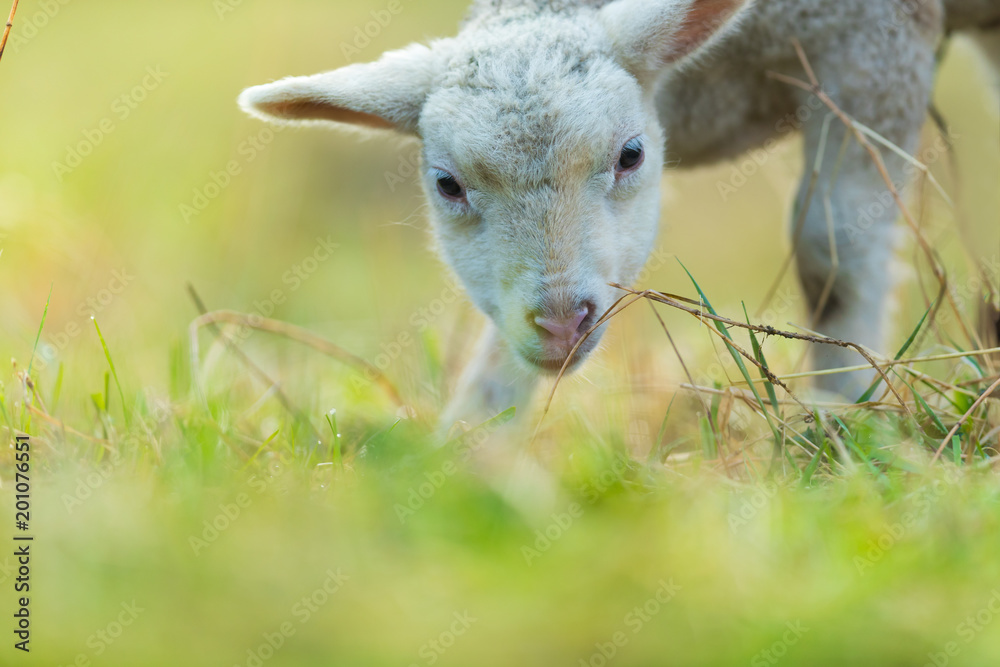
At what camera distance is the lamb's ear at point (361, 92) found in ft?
9.66

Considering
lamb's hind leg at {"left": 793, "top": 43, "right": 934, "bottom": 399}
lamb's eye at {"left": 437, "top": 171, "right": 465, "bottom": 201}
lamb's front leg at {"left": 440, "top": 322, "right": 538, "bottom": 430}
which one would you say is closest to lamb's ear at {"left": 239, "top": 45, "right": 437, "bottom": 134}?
lamb's eye at {"left": 437, "top": 171, "right": 465, "bottom": 201}

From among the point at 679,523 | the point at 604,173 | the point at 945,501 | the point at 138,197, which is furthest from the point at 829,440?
the point at 138,197

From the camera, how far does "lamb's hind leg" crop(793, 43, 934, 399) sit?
3418 mm

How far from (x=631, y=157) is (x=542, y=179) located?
39cm

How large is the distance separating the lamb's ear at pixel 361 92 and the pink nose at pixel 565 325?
93cm

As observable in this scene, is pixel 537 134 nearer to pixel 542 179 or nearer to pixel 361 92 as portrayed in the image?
pixel 542 179

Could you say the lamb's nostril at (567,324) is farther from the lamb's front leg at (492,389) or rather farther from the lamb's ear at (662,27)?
the lamb's front leg at (492,389)

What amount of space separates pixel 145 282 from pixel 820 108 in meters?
3.87

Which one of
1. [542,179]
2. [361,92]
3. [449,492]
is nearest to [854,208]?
[542,179]

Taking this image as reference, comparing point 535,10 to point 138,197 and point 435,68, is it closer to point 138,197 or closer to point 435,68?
point 435,68

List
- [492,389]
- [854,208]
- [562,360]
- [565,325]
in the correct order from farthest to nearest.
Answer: [492,389], [854,208], [562,360], [565,325]

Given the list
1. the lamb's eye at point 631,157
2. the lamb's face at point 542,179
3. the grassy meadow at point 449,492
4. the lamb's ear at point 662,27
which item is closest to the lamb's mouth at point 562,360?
the lamb's face at point 542,179

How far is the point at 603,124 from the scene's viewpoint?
272 cm

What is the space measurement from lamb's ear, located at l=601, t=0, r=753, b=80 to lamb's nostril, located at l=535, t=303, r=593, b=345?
925 millimetres
